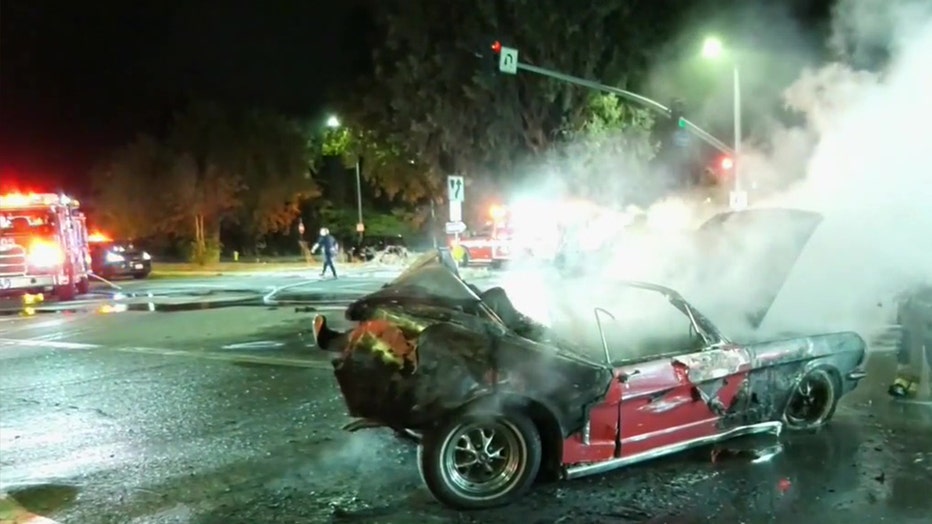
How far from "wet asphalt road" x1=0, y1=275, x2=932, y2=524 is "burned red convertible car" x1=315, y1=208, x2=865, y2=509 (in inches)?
9.7

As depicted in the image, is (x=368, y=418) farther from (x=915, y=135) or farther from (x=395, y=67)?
(x=395, y=67)

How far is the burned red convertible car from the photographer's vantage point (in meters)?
5.48

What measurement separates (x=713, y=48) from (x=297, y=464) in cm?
1872

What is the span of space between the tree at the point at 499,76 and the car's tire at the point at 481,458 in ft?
84.8

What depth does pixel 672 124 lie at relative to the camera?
21719mm

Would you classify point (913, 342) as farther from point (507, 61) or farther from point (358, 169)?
point (358, 169)

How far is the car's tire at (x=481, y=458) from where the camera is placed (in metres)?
5.47

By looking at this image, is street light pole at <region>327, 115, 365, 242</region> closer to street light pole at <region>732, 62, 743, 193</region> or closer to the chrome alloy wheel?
street light pole at <region>732, 62, 743, 193</region>

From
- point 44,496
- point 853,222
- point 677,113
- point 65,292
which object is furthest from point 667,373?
point 65,292

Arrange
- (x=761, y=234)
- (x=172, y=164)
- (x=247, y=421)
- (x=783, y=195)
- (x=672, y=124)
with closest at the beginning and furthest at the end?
1. (x=761, y=234)
2. (x=247, y=421)
3. (x=783, y=195)
4. (x=672, y=124)
5. (x=172, y=164)

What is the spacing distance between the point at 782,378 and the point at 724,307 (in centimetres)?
84

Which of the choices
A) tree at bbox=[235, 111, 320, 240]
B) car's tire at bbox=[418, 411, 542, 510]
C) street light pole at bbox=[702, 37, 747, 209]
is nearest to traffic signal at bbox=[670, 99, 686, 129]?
street light pole at bbox=[702, 37, 747, 209]

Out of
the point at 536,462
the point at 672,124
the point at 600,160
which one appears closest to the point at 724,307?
the point at 536,462

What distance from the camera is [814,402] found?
22.9 feet
